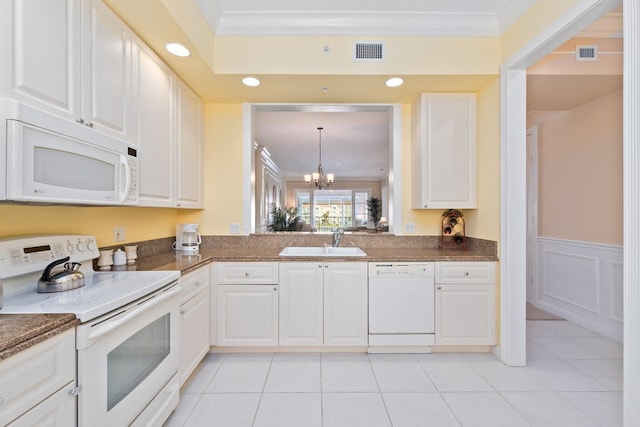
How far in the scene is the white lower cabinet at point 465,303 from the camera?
2406 mm

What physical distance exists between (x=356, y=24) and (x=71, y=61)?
73.3 inches

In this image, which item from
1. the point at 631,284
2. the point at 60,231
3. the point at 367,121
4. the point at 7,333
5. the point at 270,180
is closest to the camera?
the point at 7,333

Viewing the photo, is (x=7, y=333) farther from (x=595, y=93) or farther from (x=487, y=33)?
(x=595, y=93)

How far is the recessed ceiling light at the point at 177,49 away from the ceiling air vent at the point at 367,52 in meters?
1.23

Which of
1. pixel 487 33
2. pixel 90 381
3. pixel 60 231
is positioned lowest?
pixel 90 381

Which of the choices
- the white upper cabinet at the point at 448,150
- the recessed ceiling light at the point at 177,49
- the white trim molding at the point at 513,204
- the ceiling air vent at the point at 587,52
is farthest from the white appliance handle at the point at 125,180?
the ceiling air vent at the point at 587,52

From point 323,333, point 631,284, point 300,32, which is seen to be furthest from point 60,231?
point 631,284

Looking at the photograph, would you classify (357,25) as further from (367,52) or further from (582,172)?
(582,172)

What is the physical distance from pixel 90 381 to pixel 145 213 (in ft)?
5.08

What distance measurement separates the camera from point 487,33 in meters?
2.32

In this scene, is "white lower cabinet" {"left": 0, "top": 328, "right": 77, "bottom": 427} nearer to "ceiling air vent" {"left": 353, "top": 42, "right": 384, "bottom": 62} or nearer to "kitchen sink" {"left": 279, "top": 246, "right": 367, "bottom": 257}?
"kitchen sink" {"left": 279, "top": 246, "right": 367, "bottom": 257}

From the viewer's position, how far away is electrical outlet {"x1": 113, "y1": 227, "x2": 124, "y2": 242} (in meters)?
2.02

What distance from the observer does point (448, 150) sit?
262 centimetres

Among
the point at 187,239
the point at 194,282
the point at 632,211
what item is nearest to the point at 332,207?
the point at 187,239
